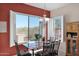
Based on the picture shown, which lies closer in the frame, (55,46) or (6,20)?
(6,20)

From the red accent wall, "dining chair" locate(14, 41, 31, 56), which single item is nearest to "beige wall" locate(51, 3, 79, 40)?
the red accent wall

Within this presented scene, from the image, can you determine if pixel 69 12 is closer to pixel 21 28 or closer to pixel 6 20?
pixel 21 28

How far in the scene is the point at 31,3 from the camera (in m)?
2.20

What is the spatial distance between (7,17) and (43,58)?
0.98m

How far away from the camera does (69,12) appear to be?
218 centimetres

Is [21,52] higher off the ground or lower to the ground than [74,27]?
lower

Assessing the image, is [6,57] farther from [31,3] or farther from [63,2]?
[63,2]

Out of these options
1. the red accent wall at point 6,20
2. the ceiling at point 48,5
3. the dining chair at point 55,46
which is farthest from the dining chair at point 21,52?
the ceiling at point 48,5

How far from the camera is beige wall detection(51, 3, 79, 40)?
215 cm

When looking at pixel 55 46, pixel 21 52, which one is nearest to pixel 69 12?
pixel 55 46

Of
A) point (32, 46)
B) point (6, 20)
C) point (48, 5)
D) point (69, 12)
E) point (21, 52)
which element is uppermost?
point (48, 5)

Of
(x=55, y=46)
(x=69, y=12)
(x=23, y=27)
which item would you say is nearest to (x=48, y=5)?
(x=69, y=12)

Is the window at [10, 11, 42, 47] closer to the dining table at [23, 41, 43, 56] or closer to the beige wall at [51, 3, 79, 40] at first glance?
the dining table at [23, 41, 43, 56]

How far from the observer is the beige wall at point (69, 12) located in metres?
2.15
